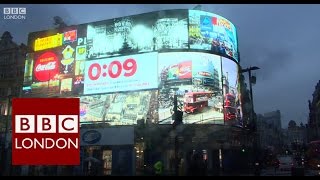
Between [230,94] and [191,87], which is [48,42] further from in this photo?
[230,94]

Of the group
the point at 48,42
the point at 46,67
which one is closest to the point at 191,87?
the point at 46,67

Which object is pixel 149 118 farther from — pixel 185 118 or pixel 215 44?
pixel 215 44

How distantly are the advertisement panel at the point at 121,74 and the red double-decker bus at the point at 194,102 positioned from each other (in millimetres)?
3585

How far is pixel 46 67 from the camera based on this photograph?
4756 cm

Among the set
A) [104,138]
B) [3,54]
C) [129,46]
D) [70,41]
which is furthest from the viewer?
[3,54]

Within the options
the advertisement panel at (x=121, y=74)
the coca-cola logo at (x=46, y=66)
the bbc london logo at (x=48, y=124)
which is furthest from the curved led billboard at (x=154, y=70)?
the bbc london logo at (x=48, y=124)

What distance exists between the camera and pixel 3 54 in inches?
1971

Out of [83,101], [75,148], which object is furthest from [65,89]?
[75,148]

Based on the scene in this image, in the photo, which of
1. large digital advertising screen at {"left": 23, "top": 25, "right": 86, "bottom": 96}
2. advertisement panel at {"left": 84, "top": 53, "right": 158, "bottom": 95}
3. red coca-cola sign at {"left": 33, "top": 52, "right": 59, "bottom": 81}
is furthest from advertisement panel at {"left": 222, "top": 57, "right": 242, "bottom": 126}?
red coca-cola sign at {"left": 33, "top": 52, "right": 59, "bottom": 81}

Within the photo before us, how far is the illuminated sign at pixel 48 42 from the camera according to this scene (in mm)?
47875

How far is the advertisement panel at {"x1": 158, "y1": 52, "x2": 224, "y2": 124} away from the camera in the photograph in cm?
3991

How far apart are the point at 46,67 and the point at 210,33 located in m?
19.9

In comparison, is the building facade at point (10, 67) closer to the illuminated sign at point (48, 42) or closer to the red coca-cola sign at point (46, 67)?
the illuminated sign at point (48, 42)

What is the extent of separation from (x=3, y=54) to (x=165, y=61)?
22.2 metres
